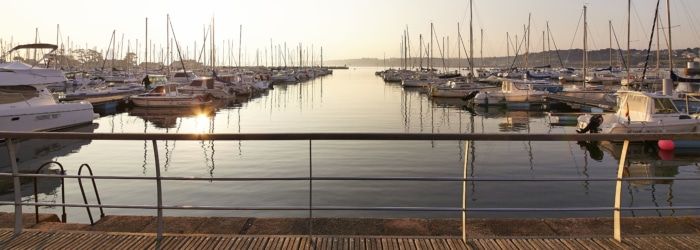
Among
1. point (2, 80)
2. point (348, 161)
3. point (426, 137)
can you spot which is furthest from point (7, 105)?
point (426, 137)

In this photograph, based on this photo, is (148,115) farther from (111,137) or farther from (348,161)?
(111,137)

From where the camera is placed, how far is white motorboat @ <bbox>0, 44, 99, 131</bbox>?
22.1 meters

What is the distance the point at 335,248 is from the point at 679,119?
1984 centimetres

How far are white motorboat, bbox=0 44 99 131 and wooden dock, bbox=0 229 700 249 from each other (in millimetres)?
20151

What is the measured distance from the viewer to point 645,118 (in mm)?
20141

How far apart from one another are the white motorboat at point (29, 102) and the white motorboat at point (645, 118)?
24.2m

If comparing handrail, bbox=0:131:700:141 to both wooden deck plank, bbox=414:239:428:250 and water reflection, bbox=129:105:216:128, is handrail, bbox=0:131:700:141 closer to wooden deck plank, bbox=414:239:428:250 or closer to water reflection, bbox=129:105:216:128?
wooden deck plank, bbox=414:239:428:250

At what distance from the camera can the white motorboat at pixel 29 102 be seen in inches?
870

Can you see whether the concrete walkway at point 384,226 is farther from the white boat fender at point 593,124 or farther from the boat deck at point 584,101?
the boat deck at point 584,101

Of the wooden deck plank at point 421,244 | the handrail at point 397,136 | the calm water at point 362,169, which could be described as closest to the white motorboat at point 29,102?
the calm water at point 362,169

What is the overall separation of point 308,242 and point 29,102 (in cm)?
2381

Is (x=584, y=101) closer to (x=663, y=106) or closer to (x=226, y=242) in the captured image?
(x=663, y=106)

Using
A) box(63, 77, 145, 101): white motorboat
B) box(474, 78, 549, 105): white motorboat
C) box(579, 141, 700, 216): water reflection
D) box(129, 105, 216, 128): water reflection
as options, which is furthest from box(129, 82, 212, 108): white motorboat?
box(579, 141, 700, 216): water reflection

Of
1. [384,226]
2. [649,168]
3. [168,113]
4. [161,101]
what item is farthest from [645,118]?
[161,101]
